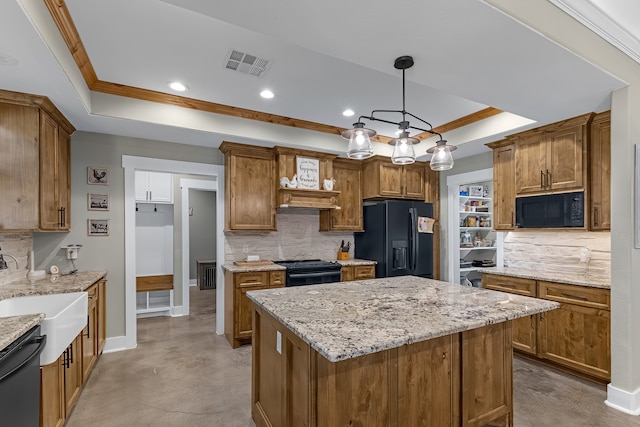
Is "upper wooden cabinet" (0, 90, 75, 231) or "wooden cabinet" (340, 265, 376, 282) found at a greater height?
"upper wooden cabinet" (0, 90, 75, 231)

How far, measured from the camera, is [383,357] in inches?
64.7

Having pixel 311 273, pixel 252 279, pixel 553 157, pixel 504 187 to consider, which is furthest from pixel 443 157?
pixel 252 279

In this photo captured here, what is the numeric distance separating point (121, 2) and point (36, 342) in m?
1.94

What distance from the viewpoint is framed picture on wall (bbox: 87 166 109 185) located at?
11.6ft

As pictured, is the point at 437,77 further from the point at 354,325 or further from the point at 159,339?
the point at 159,339

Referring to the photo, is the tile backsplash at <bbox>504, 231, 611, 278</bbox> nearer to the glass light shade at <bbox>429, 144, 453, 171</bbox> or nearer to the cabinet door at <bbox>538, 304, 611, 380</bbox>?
the cabinet door at <bbox>538, 304, 611, 380</bbox>

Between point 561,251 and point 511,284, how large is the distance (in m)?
0.77

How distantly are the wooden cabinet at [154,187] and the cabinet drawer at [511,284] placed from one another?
4699mm

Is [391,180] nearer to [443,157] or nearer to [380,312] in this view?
[443,157]

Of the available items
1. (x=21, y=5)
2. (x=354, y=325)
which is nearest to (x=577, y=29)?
(x=354, y=325)

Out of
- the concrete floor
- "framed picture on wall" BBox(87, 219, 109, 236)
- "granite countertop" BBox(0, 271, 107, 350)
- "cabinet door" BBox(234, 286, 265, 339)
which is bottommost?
the concrete floor

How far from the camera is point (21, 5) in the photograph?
5.10 feet

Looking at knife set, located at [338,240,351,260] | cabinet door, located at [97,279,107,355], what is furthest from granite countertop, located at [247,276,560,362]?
knife set, located at [338,240,351,260]

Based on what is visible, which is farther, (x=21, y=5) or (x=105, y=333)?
(x=105, y=333)
